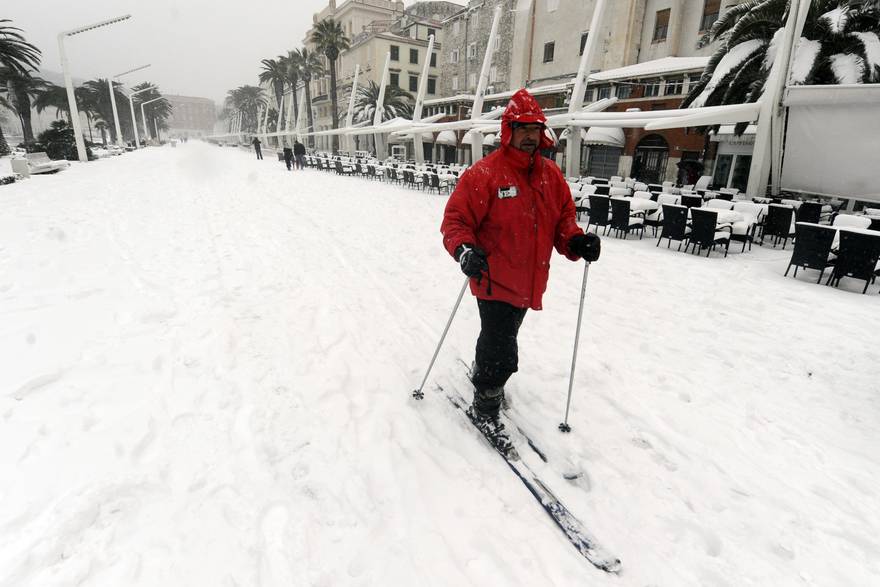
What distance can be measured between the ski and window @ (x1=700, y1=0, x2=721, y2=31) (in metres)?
26.2

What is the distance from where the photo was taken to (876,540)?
206cm

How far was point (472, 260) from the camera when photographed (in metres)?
2.20

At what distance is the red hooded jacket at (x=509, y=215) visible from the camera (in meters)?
2.36

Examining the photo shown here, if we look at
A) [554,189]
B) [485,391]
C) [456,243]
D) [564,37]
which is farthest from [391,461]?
[564,37]

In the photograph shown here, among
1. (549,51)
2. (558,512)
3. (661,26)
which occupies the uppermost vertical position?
(549,51)

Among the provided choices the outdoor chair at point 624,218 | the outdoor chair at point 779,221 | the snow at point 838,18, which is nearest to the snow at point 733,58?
the snow at point 838,18

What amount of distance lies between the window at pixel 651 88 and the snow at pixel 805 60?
34.8ft

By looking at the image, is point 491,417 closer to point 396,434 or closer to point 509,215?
point 396,434

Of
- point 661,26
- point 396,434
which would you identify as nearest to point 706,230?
point 396,434

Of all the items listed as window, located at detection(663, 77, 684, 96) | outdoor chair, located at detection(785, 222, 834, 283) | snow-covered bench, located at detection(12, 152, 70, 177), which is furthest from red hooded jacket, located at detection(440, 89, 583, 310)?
window, located at detection(663, 77, 684, 96)

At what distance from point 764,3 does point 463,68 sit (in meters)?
32.2

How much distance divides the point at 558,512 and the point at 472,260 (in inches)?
51.6

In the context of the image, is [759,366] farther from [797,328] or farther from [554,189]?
[554,189]

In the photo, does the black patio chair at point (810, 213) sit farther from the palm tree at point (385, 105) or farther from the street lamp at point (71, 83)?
the palm tree at point (385, 105)
